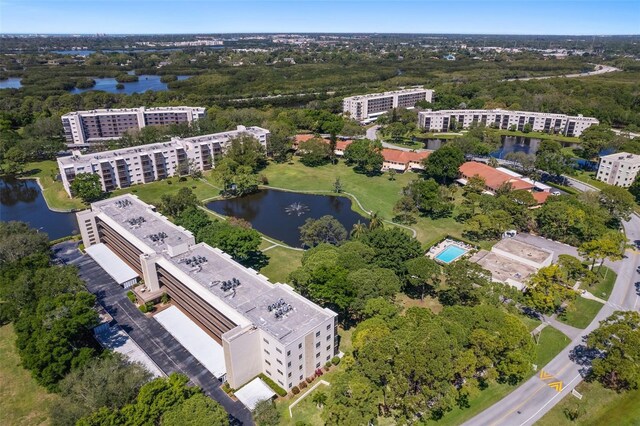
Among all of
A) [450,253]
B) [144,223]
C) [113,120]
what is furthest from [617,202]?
[113,120]

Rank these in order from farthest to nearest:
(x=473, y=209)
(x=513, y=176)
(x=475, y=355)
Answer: (x=513, y=176), (x=473, y=209), (x=475, y=355)

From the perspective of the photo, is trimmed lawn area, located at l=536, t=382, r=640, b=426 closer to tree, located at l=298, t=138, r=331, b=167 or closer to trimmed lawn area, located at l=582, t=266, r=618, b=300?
trimmed lawn area, located at l=582, t=266, r=618, b=300

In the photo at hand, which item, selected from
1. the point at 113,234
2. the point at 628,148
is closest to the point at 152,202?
the point at 113,234

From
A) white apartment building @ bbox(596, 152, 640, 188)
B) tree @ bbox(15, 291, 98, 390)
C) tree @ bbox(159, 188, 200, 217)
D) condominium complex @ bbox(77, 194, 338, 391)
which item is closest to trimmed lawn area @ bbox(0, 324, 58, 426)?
tree @ bbox(15, 291, 98, 390)

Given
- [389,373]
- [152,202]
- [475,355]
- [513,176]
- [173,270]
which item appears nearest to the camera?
[389,373]

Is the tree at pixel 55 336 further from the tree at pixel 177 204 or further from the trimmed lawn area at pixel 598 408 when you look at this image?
the trimmed lawn area at pixel 598 408

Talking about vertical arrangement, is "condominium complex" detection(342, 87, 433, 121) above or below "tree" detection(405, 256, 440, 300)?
above

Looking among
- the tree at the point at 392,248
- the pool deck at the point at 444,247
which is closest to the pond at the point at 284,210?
the pool deck at the point at 444,247

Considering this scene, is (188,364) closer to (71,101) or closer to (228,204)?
(228,204)
